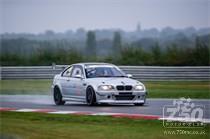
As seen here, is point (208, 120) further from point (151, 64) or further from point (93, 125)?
point (151, 64)

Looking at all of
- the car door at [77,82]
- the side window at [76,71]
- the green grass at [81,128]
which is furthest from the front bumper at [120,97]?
the green grass at [81,128]

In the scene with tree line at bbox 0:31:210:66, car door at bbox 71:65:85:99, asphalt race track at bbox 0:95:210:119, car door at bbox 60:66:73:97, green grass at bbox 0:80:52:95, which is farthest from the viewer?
tree line at bbox 0:31:210:66

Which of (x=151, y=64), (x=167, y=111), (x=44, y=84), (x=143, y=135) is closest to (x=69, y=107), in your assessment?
(x=167, y=111)

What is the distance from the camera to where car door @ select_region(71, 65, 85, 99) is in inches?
786

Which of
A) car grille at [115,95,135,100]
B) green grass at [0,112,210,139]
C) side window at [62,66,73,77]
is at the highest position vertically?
side window at [62,66,73,77]

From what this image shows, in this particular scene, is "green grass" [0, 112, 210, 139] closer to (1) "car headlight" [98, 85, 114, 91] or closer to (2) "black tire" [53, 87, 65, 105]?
(1) "car headlight" [98, 85, 114, 91]

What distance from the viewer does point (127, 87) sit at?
19328mm

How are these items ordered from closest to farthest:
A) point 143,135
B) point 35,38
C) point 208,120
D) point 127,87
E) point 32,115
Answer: point 143,135
point 208,120
point 32,115
point 127,87
point 35,38

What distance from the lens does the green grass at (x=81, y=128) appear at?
44.7ft

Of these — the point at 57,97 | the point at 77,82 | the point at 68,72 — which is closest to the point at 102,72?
the point at 77,82

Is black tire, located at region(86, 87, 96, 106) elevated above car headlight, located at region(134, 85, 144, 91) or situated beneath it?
situated beneath

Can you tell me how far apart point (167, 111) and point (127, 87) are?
1.69 meters

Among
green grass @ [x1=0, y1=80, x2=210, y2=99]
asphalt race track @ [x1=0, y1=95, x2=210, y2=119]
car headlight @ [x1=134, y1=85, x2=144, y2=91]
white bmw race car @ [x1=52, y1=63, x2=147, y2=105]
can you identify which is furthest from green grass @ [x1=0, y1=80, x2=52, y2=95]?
car headlight @ [x1=134, y1=85, x2=144, y2=91]

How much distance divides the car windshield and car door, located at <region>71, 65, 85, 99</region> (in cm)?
22
